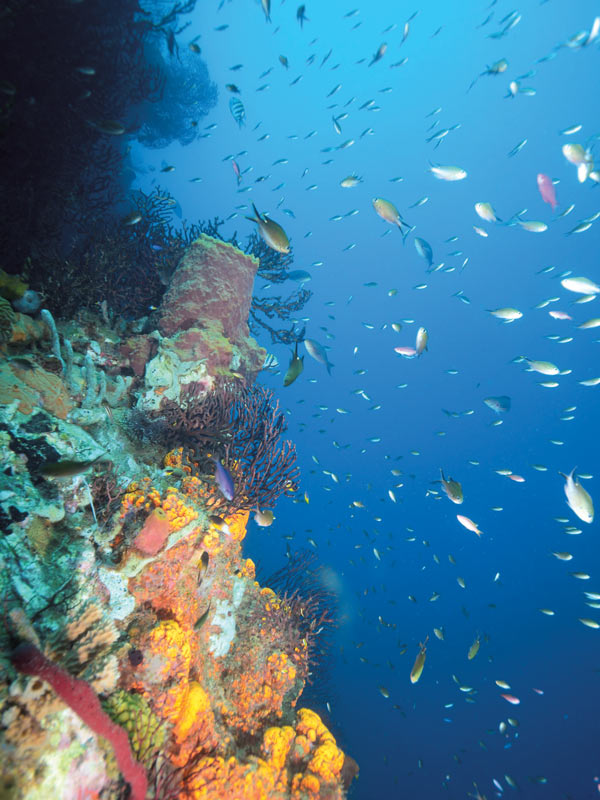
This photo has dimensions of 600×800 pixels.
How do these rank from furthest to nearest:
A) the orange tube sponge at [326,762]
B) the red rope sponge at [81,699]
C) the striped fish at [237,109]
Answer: the striped fish at [237,109]
the orange tube sponge at [326,762]
the red rope sponge at [81,699]

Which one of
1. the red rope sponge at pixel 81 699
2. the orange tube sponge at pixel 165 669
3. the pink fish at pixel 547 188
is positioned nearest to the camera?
the red rope sponge at pixel 81 699

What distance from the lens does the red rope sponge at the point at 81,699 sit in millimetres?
1458

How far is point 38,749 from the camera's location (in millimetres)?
1417


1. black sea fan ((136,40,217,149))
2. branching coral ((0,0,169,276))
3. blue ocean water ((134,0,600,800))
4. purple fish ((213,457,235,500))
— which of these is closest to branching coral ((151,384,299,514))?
purple fish ((213,457,235,500))

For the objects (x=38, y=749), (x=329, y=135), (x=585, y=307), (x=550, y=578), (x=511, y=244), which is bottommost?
(x=550, y=578)

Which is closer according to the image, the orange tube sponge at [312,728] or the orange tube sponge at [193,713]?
the orange tube sponge at [193,713]

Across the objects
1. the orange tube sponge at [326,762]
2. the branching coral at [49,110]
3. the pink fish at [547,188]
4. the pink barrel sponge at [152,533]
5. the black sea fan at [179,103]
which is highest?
the black sea fan at [179,103]

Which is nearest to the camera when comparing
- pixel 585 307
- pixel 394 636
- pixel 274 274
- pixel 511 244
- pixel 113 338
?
pixel 113 338

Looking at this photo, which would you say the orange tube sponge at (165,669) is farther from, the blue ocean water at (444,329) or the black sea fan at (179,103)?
the blue ocean water at (444,329)

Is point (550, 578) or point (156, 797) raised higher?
point (156, 797)

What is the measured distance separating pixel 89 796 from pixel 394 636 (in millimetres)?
40389

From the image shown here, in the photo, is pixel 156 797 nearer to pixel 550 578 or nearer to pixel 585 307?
pixel 550 578

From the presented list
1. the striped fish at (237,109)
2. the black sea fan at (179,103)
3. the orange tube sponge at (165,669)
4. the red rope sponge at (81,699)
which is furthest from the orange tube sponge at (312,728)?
the black sea fan at (179,103)

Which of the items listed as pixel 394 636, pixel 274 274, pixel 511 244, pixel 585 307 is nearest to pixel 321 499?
pixel 394 636
